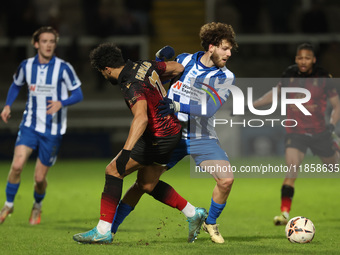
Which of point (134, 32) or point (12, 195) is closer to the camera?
point (12, 195)

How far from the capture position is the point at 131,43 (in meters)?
16.6

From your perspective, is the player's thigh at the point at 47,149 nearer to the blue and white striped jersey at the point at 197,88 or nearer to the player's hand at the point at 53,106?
the player's hand at the point at 53,106

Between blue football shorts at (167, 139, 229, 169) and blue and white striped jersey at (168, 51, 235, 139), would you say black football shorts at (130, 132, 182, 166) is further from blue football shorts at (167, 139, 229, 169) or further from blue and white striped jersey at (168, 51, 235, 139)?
blue and white striped jersey at (168, 51, 235, 139)

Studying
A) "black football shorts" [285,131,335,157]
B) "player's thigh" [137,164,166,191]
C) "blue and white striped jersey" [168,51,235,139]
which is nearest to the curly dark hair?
"blue and white striped jersey" [168,51,235,139]

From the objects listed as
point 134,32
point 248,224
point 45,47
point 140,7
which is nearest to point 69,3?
point 140,7

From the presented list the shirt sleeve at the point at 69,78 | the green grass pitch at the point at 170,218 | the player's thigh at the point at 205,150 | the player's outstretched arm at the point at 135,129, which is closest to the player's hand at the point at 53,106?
the shirt sleeve at the point at 69,78

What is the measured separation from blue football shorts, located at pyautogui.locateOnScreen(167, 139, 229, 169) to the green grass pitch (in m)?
0.78

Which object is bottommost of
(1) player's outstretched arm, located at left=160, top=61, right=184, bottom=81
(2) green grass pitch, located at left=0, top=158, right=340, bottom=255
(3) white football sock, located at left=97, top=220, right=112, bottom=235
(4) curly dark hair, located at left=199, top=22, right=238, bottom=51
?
(2) green grass pitch, located at left=0, top=158, right=340, bottom=255

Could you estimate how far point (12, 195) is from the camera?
861cm

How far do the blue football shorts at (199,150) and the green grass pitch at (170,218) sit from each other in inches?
30.6

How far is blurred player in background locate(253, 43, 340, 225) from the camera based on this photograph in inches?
343

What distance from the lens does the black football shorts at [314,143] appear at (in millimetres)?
8781

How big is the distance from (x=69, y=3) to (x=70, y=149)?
5.37 metres

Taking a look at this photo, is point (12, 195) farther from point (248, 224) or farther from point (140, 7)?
point (140, 7)
